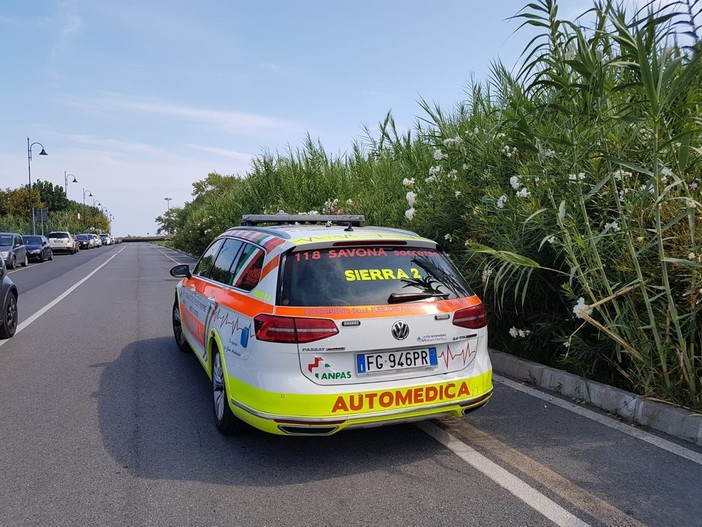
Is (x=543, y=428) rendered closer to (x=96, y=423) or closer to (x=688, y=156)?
(x=688, y=156)

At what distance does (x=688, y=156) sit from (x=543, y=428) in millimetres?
2335

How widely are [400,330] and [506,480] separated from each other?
43.4 inches

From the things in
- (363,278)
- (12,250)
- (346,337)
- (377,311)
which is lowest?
(12,250)

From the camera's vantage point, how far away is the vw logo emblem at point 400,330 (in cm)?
373

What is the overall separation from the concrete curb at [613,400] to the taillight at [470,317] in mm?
1410

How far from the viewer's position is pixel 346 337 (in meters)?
3.63

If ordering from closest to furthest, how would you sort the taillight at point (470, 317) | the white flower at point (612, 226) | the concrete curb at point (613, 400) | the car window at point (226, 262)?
1. the taillight at point (470, 317)
2. the concrete curb at point (613, 400)
3. the white flower at point (612, 226)
4. the car window at point (226, 262)

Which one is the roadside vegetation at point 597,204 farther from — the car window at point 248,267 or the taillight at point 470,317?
the car window at point 248,267

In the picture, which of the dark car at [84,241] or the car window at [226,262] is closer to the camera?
the car window at [226,262]

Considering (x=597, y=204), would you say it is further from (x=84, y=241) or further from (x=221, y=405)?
(x=84, y=241)

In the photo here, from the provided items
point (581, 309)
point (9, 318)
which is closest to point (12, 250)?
point (9, 318)

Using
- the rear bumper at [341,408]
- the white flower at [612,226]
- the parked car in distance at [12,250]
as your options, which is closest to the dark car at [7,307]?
the rear bumper at [341,408]

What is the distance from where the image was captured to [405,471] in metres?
3.69

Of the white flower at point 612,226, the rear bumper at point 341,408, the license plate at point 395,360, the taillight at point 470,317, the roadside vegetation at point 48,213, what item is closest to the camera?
the rear bumper at point 341,408
